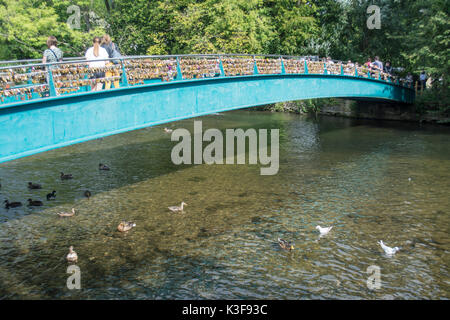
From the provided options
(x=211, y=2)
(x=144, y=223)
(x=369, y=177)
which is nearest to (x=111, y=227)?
(x=144, y=223)

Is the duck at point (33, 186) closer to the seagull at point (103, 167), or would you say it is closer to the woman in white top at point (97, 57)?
the seagull at point (103, 167)

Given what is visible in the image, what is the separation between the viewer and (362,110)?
118 feet

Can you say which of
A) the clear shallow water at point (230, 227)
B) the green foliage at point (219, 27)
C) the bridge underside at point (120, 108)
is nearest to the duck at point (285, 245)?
the clear shallow water at point (230, 227)

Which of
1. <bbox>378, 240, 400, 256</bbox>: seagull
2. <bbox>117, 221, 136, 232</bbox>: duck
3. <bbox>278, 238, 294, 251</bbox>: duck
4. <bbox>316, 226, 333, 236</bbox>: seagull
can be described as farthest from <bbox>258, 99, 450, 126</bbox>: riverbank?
<bbox>117, 221, 136, 232</bbox>: duck

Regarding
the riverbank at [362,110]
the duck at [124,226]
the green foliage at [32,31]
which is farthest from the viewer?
the green foliage at [32,31]

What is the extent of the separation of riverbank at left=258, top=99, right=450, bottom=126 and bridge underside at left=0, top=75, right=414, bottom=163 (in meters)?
15.1

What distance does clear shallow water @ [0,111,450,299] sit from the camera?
938cm

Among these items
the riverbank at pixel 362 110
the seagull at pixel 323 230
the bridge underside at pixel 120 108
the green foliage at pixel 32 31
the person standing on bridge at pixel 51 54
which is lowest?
the seagull at pixel 323 230

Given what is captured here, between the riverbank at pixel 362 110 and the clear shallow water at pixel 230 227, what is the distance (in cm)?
1096

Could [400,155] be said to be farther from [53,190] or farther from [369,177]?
[53,190]

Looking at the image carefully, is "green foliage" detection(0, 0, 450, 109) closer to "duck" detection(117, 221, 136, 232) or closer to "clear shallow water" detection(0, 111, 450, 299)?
"clear shallow water" detection(0, 111, 450, 299)

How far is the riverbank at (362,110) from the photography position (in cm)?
3210

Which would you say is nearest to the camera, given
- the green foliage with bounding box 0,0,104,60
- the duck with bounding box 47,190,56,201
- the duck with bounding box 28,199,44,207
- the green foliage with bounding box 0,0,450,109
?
the duck with bounding box 28,199,44,207

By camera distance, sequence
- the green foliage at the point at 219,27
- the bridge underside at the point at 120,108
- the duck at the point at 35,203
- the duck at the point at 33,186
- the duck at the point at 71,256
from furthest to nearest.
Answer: the green foliage at the point at 219,27 → the duck at the point at 33,186 → the duck at the point at 35,203 → the bridge underside at the point at 120,108 → the duck at the point at 71,256
